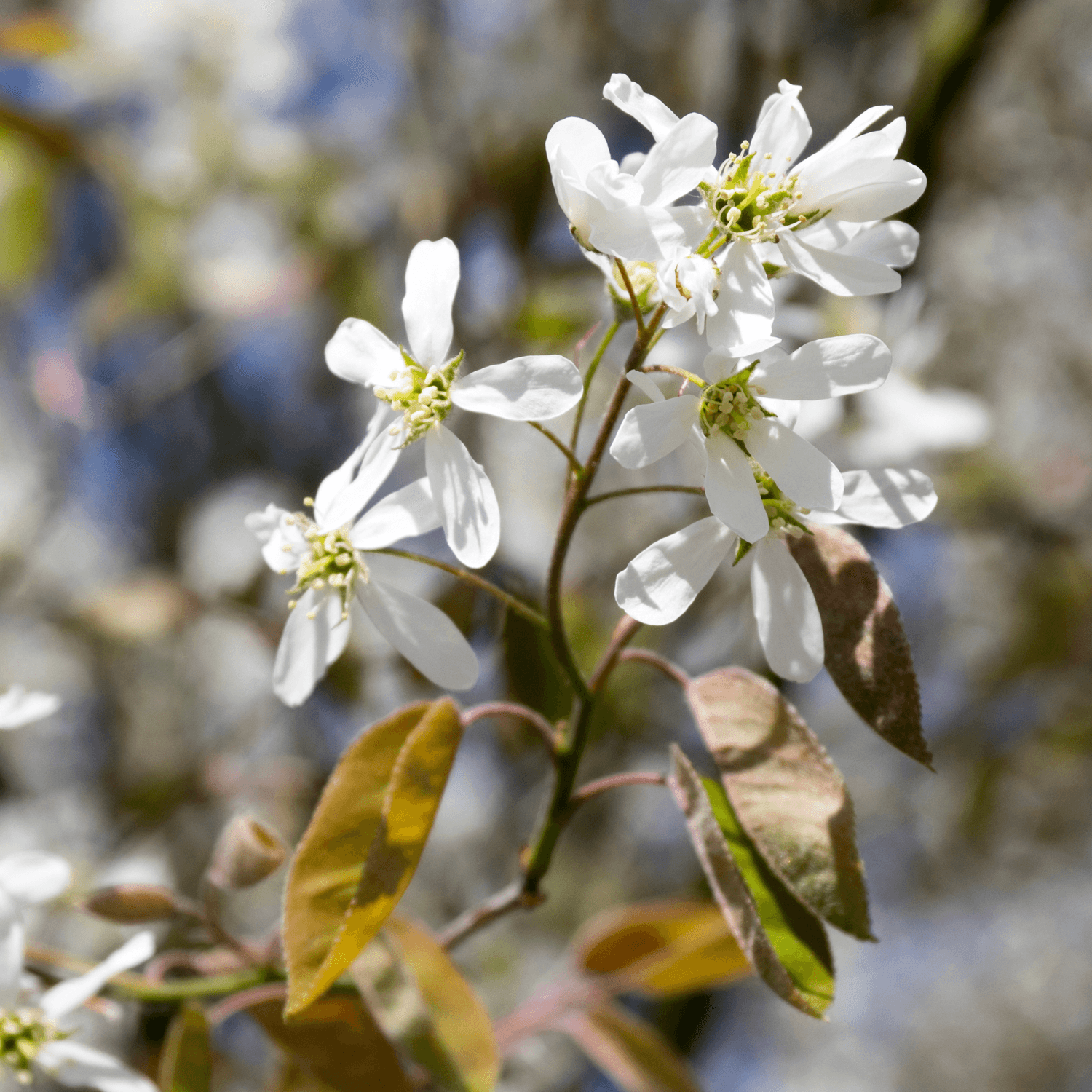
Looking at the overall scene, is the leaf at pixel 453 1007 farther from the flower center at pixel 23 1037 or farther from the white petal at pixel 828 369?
the white petal at pixel 828 369

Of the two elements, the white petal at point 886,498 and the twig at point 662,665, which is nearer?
the white petal at point 886,498

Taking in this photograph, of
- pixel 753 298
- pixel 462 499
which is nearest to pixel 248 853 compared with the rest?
pixel 462 499

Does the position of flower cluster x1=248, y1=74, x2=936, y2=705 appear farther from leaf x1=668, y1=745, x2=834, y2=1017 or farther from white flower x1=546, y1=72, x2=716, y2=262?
leaf x1=668, y1=745, x2=834, y2=1017

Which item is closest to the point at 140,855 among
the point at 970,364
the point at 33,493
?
the point at 33,493

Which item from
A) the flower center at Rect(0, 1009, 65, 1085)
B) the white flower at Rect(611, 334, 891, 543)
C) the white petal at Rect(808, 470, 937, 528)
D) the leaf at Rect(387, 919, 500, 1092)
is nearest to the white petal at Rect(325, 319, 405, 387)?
the white flower at Rect(611, 334, 891, 543)

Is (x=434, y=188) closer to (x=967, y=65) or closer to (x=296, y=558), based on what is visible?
A: (x=967, y=65)

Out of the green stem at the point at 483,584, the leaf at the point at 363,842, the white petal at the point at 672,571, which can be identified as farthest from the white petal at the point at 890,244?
the leaf at the point at 363,842

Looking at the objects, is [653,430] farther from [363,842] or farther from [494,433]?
[494,433]

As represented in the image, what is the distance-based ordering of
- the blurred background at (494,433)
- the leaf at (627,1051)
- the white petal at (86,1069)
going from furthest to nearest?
the blurred background at (494,433) < the leaf at (627,1051) < the white petal at (86,1069)
